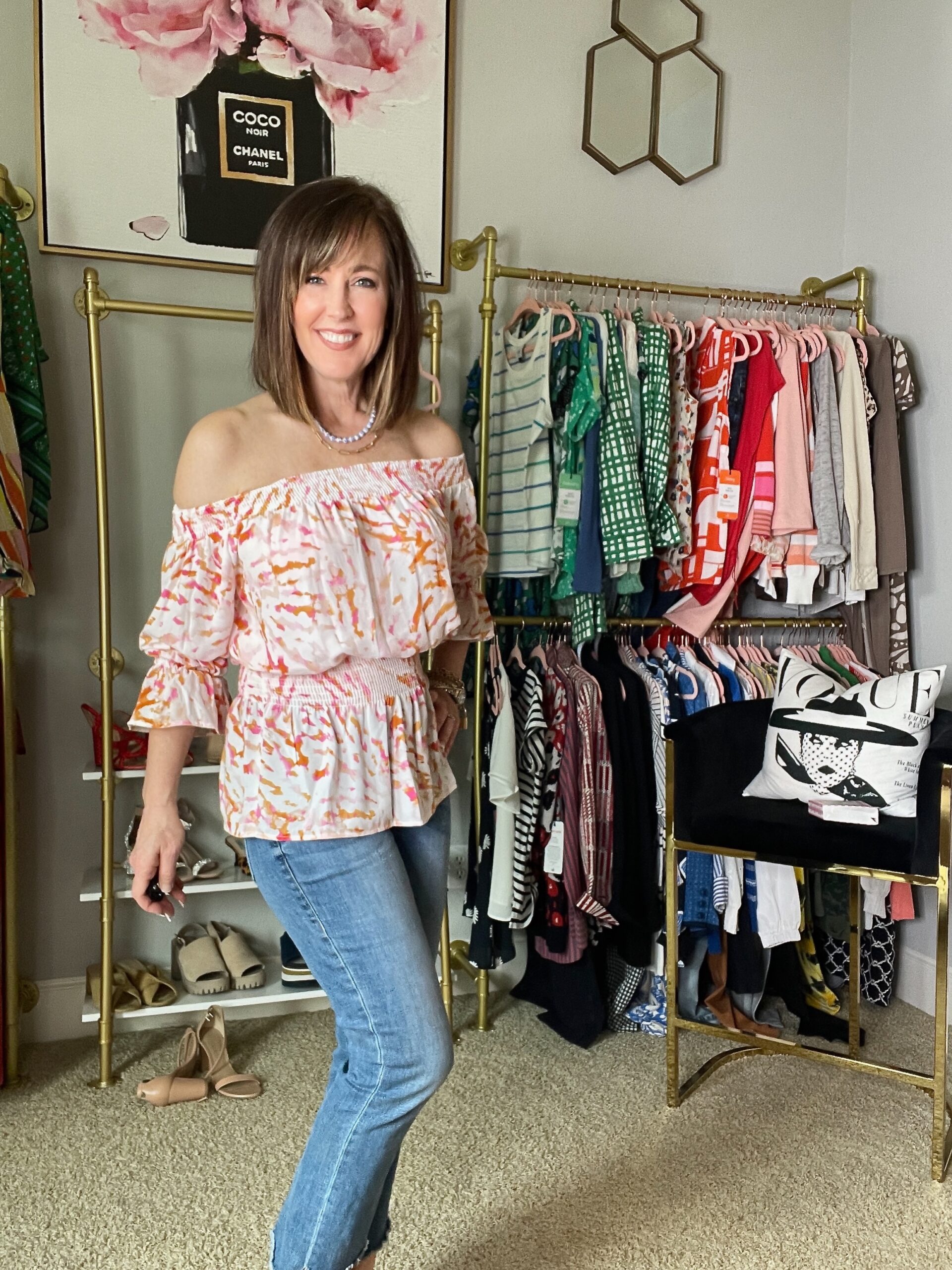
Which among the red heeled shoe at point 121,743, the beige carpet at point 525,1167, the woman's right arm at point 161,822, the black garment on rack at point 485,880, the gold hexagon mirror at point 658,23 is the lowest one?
the beige carpet at point 525,1167

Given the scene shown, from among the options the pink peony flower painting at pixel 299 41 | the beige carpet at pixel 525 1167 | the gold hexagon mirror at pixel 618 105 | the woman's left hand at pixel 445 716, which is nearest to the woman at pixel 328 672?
the woman's left hand at pixel 445 716

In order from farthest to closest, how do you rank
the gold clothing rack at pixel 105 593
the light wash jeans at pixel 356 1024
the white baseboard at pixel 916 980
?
1. the white baseboard at pixel 916 980
2. the gold clothing rack at pixel 105 593
3. the light wash jeans at pixel 356 1024

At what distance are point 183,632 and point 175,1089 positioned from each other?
1273 mm

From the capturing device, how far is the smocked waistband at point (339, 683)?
125 cm

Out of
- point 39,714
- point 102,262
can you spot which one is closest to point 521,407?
point 102,262

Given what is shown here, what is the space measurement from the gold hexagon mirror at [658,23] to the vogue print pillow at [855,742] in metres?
1.72

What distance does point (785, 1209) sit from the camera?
1.76m

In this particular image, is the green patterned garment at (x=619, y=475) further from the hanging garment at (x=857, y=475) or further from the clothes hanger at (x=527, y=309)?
the hanging garment at (x=857, y=475)

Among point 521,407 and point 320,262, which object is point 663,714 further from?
point 320,262

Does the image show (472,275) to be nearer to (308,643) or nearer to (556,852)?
(556,852)

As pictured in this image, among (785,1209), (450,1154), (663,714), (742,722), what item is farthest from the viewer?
(663,714)

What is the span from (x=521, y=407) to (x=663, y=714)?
77 centimetres

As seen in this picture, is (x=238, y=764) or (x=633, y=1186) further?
(x=633, y=1186)

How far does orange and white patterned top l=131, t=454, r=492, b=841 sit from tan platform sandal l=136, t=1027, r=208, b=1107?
3.55 feet
